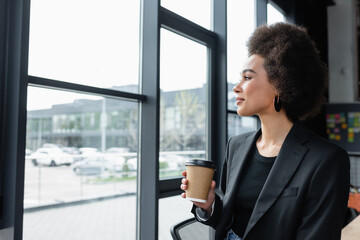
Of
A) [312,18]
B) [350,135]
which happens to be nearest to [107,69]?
[312,18]

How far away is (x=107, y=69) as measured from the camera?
1934mm

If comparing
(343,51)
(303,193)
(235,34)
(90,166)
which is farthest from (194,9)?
(343,51)

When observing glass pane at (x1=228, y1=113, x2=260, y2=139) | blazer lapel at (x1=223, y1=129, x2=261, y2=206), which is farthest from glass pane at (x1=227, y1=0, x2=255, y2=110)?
blazer lapel at (x1=223, y1=129, x2=261, y2=206)

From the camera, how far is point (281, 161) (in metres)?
1.09

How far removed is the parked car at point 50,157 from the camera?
1516 millimetres

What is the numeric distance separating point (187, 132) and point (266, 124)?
140 cm

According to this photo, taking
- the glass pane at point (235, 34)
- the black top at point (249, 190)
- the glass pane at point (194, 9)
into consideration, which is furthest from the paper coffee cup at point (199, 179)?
the glass pane at point (235, 34)

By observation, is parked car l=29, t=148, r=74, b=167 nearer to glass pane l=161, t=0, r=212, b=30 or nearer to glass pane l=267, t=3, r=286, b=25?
glass pane l=161, t=0, r=212, b=30

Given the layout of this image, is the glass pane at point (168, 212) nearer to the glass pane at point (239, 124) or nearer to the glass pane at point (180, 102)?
the glass pane at point (180, 102)

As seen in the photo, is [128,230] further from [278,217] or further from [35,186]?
[278,217]

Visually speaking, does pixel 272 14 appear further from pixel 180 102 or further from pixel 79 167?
pixel 79 167

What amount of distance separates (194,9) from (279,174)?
6.44 feet

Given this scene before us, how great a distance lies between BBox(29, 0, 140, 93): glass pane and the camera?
1.54 meters

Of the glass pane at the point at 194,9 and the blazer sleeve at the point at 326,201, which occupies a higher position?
the glass pane at the point at 194,9
